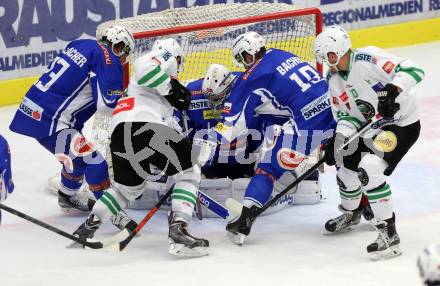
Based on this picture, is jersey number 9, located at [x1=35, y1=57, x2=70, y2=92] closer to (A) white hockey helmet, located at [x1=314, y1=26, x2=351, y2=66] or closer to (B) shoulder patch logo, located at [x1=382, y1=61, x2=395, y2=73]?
(A) white hockey helmet, located at [x1=314, y1=26, x2=351, y2=66]

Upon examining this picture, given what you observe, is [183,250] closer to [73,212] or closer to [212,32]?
[73,212]

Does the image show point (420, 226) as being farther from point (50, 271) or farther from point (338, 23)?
point (338, 23)

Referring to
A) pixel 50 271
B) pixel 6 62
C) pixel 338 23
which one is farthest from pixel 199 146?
pixel 338 23

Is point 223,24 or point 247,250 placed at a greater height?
point 223,24

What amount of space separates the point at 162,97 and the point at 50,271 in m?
0.96

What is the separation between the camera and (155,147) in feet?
16.8

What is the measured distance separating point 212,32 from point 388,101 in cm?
186

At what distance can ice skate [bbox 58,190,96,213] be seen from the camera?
6020 millimetres

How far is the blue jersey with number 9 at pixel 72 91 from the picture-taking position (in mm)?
5734

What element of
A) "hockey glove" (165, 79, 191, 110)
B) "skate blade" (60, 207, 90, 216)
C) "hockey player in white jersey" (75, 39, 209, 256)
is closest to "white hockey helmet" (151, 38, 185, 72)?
"hockey player in white jersey" (75, 39, 209, 256)

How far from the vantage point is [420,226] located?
5.52 meters

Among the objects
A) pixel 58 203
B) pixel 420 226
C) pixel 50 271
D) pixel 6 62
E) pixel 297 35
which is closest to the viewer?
pixel 50 271

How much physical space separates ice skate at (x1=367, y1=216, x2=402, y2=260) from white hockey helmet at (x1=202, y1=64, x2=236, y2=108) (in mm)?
1252

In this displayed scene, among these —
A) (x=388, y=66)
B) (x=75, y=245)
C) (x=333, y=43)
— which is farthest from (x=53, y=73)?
(x=388, y=66)
